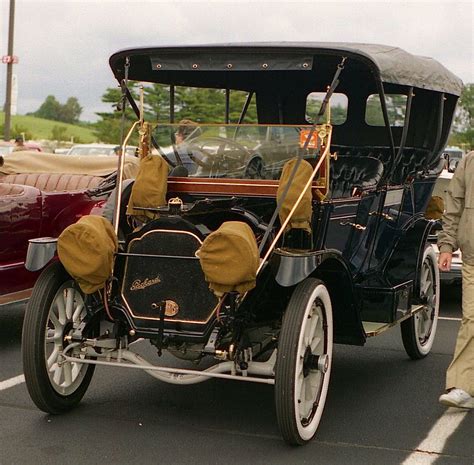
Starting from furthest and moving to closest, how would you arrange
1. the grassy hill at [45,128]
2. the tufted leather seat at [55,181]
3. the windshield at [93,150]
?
the grassy hill at [45,128] < the windshield at [93,150] < the tufted leather seat at [55,181]

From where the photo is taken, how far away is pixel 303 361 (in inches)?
202

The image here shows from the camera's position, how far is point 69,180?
9.57 m

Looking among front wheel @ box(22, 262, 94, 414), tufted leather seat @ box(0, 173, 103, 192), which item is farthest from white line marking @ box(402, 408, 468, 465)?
tufted leather seat @ box(0, 173, 103, 192)

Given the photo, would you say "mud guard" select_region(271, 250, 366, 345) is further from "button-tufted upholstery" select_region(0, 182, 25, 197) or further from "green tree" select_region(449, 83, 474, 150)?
"green tree" select_region(449, 83, 474, 150)

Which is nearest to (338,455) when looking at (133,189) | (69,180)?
(133,189)

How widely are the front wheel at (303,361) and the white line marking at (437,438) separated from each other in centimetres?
59

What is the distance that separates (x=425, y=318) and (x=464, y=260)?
1.87 meters

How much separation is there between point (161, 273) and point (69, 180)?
4407mm

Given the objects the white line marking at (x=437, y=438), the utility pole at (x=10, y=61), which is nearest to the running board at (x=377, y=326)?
the white line marking at (x=437, y=438)

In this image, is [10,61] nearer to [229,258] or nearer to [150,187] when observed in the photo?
[150,187]

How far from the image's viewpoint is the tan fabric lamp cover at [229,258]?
487 centimetres

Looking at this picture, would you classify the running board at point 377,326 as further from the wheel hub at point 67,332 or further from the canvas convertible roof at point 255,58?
the wheel hub at point 67,332

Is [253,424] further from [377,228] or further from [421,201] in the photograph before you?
[421,201]

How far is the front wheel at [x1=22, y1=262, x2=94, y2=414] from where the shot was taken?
5.32 m
